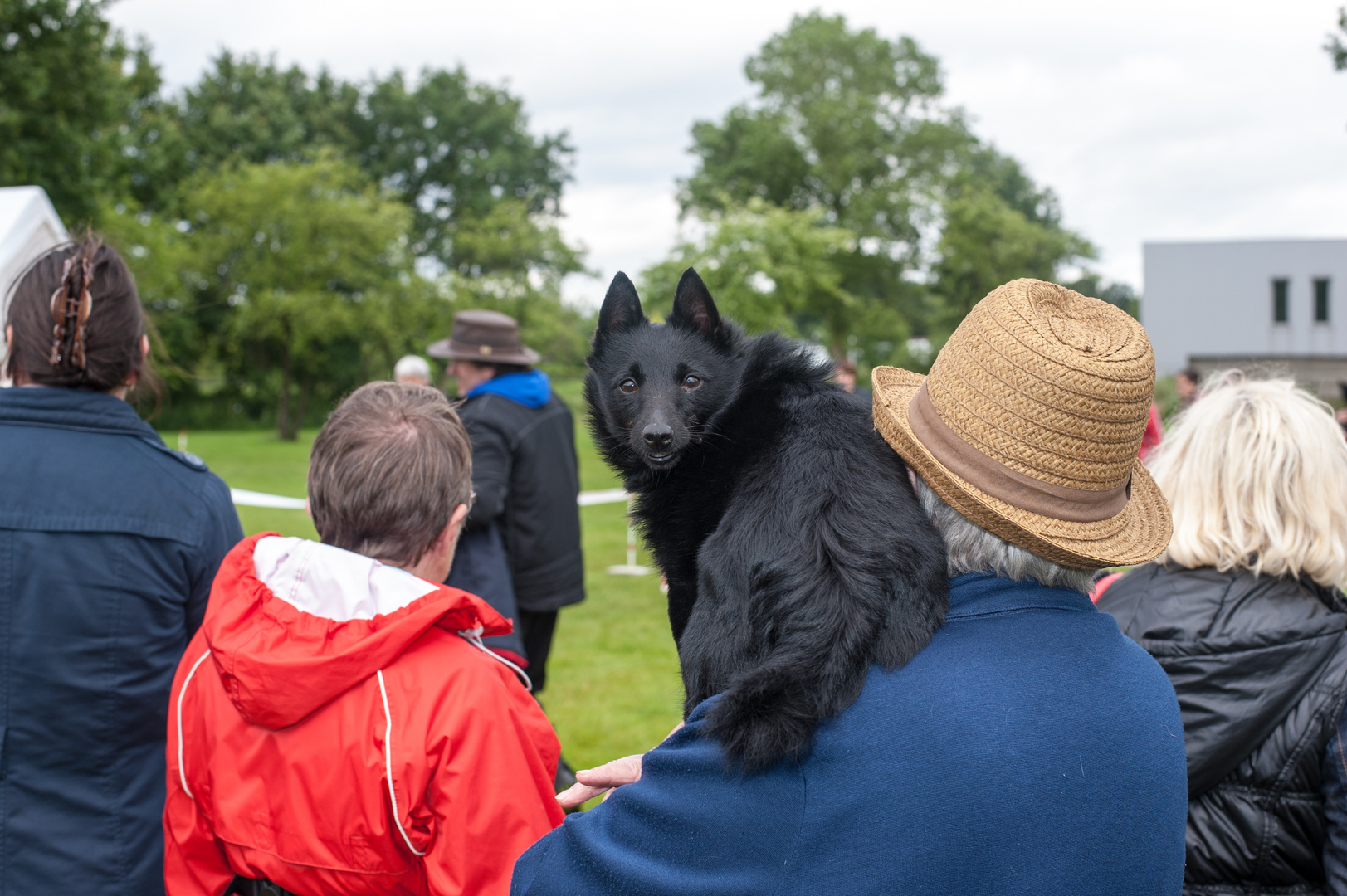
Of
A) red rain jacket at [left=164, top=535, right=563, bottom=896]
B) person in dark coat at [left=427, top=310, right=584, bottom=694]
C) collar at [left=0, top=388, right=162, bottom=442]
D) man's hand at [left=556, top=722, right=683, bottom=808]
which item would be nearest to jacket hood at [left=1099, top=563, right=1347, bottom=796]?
man's hand at [left=556, top=722, right=683, bottom=808]

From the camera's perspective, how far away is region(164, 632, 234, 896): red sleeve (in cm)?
179

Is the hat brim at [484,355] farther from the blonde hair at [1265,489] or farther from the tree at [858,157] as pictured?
the tree at [858,157]

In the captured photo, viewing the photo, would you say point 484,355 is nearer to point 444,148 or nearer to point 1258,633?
point 1258,633

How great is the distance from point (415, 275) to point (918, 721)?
138 ft

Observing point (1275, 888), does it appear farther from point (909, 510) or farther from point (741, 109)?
point (741, 109)

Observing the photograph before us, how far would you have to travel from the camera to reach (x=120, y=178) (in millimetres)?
23125

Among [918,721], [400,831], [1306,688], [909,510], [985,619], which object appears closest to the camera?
[918,721]

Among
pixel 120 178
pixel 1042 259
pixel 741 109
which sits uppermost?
pixel 741 109

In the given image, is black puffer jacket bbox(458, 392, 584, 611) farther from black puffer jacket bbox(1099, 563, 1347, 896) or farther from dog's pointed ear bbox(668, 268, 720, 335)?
black puffer jacket bbox(1099, 563, 1347, 896)

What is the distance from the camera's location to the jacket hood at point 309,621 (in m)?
1.62

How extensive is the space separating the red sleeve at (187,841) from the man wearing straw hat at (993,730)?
3.00 feet

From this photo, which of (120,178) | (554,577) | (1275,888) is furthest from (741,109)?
(1275,888)

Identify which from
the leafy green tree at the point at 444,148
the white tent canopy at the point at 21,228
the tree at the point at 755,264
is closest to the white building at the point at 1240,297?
the tree at the point at 755,264

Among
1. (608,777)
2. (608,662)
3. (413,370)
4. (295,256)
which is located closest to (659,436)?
(608,777)
